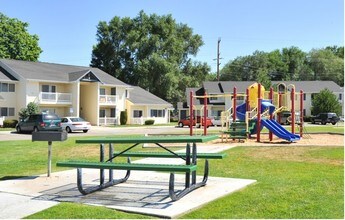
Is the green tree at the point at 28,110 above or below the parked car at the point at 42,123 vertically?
above

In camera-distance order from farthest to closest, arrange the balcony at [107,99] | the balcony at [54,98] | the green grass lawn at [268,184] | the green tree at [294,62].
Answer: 1. the green tree at [294,62]
2. the balcony at [107,99]
3. the balcony at [54,98]
4. the green grass lawn at [268,184]

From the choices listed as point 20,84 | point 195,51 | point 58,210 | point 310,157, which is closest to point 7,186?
point 58,210

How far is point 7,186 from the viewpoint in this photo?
8.57m

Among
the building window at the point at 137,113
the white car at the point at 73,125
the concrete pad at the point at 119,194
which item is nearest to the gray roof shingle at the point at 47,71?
the building window at the point at 137,113

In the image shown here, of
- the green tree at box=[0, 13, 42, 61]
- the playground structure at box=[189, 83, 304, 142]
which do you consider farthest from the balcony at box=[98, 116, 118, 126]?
the playground structure at box=[189, 83, 304, 142]

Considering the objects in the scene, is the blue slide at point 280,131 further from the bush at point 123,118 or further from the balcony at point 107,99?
the bush at point 123,118

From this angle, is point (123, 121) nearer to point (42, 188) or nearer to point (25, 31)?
point (25, 31)

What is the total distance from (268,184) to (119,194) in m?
2.86

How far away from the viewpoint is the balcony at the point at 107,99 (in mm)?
51938

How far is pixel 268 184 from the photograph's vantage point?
8.24 metres

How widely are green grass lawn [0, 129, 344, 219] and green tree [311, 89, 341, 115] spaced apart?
56.7 m

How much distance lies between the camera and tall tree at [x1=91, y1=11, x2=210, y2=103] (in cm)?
7219

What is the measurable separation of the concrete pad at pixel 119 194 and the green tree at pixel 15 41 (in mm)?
59954

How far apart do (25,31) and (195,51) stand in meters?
30.3
